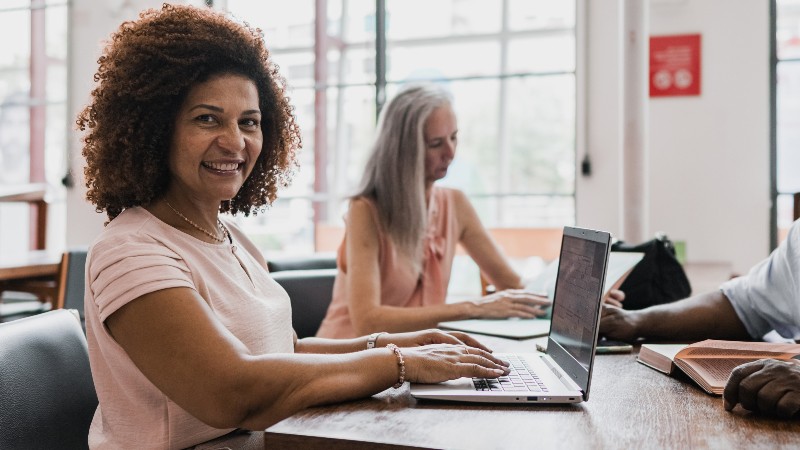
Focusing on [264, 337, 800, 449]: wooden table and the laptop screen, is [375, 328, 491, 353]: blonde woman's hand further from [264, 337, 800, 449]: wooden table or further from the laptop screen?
[264, 337, 800, 449]: wooden table

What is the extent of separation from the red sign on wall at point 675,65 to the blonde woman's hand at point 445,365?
12.8 feet

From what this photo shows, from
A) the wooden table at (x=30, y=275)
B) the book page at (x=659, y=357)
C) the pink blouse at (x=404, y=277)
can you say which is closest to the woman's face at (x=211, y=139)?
the book page at (x=659, y=357)

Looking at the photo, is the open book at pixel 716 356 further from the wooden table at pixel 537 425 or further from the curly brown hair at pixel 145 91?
the curly brown hair at pixel 145 91

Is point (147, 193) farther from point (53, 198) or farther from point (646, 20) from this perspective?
point (53, 198)

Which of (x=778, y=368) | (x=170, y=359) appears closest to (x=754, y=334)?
(x=778, y=368)

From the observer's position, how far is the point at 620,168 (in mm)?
4852

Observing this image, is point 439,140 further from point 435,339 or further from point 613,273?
point 435,339

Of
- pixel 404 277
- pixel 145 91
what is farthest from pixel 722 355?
pixel 404 277

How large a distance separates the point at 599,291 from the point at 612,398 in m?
0.19

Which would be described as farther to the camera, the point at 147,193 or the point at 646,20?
the point at 646,20

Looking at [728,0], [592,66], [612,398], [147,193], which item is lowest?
[612,398]

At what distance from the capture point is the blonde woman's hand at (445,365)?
118 centimetres

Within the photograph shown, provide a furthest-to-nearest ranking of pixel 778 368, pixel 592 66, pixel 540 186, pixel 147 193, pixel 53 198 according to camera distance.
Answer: pixel 53 198
pixel 540 186
pixel 592 66
pixel 147 193
pixel 778 368

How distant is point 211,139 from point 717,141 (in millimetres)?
4000
